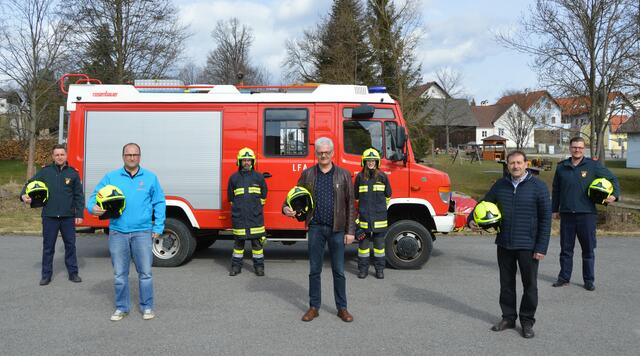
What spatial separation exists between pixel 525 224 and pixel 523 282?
1.95 ft

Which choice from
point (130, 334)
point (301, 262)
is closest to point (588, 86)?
point (301, 262)

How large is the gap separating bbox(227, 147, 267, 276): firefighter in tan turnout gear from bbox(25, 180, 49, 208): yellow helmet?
233 cm

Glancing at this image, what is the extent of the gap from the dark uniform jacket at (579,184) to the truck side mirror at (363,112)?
2707mm

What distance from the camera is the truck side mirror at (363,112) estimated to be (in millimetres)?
7855

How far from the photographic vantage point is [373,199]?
740cm

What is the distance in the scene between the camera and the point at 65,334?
5.08 m

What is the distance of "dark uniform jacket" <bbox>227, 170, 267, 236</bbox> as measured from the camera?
24.6ft

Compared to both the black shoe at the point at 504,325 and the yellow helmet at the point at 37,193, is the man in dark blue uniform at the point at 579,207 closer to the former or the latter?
the black shoe at the point at 504,325

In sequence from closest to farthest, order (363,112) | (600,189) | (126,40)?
(600,189) → (363,112) → (126,40)

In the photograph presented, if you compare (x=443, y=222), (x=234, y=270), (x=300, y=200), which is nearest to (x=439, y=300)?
(x=443, y=222)

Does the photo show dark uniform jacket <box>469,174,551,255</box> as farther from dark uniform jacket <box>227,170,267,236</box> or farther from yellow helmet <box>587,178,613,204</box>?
dark uniform jacket <box>227,170,267,236</box>

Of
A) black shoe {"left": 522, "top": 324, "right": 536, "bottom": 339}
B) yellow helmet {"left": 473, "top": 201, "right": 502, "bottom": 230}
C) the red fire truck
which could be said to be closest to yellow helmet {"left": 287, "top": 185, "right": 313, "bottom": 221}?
yellow helmet {"left": 473, "top": 201, "right": 502, "bottom": 230}

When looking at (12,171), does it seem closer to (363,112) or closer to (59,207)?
(59,207)

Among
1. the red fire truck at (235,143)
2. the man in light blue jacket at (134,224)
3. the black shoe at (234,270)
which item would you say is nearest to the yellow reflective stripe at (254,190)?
the red fire truck at (235,143)
